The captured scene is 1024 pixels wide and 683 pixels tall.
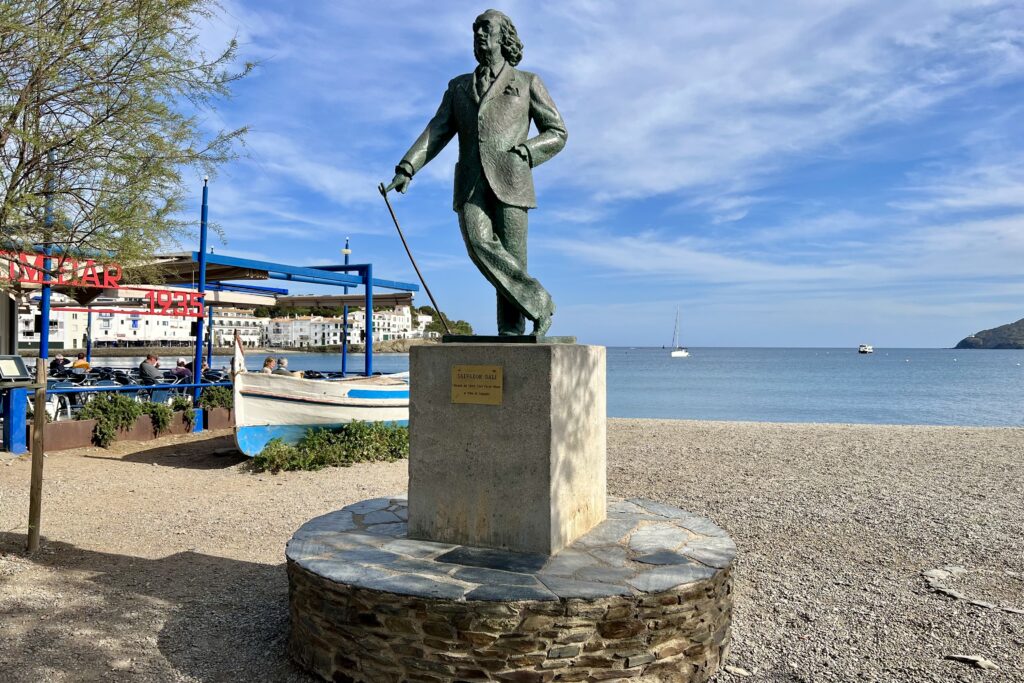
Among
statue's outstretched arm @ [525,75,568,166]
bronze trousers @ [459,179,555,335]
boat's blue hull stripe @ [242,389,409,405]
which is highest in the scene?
statue's outstretched arm @ [525,75,568,166]

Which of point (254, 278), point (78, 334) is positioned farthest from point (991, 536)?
point (78, 334)

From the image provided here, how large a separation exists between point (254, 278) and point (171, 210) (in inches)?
375

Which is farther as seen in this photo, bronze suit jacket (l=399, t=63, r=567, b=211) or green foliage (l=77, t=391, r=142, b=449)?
Answer: green foliage (l=77, t=391, r=142, b=449)

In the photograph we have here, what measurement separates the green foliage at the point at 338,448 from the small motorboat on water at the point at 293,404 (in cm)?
15

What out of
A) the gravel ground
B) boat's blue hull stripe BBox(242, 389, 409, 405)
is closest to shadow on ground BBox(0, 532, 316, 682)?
the gravel ground

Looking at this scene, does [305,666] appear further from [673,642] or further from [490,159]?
[490,159]

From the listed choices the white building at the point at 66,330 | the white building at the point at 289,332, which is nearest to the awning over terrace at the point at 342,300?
the white building at the point at 66,330

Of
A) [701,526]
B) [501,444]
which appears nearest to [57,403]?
[501,444]

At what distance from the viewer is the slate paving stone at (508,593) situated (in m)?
3.43

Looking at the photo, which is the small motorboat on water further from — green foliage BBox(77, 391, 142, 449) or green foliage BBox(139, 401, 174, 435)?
green foliage BBox(139, 401, 174, 435)

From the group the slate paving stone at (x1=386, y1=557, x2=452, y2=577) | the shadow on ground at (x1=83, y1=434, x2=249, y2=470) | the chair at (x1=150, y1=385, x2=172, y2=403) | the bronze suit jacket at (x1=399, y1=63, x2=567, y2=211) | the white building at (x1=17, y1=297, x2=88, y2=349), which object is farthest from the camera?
the white building at (x1=17, y1=297, x2=88, y2=349)

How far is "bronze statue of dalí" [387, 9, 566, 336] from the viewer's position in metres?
4.60

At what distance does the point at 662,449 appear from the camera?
12.4 meters

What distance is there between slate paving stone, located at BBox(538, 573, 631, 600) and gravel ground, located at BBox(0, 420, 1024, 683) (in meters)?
1.00
